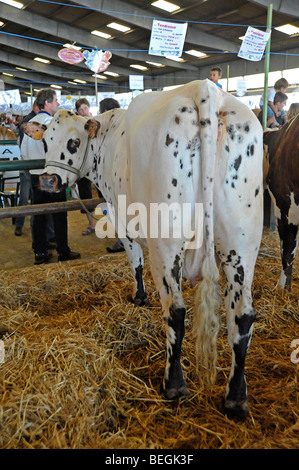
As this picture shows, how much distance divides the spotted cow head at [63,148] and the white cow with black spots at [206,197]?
1.27 metres

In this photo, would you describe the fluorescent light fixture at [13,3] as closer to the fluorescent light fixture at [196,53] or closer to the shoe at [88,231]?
the fluorescent light fixture at [196,53]

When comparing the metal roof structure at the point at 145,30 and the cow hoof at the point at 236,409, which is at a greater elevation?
the metal roof structure at the point at 145,30

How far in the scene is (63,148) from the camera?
3213 mm

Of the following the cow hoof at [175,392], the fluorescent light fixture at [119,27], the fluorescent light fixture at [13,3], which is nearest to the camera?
the cow hoof at [175,392]

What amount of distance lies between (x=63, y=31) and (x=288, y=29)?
865 cm

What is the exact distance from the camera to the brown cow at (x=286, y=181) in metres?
2.97

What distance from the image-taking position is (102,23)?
14.5m

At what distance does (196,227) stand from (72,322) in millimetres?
1508

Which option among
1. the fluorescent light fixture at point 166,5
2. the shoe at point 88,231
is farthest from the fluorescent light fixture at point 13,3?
the shoe at point 88,231

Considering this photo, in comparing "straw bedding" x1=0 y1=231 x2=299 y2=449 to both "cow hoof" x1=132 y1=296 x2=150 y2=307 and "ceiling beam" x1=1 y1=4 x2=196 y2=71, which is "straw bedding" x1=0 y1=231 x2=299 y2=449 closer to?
"cow hoof" x1=132 y1=296 x2=150 y2=307

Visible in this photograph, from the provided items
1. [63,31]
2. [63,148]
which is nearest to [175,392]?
[63,148]

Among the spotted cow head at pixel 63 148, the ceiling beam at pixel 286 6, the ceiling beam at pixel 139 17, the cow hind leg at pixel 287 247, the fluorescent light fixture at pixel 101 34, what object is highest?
the fluorescent light fixture at pixel 101 34

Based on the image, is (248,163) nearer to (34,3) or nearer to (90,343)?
(90,343)
